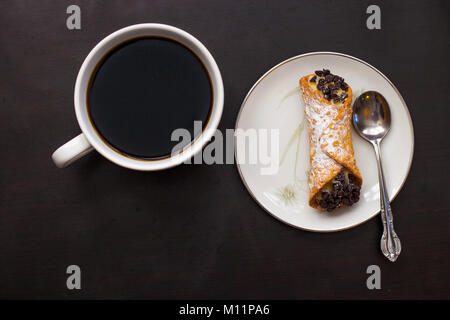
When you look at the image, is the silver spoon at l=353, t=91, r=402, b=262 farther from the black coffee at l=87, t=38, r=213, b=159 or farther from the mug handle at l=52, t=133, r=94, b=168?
the mug handle at l=52, t=133, r=94, b=168

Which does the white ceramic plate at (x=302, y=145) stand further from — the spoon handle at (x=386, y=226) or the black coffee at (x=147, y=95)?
the black coffee at (x=147, y=95)

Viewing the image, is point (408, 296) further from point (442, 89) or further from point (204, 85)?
point (204, 85)

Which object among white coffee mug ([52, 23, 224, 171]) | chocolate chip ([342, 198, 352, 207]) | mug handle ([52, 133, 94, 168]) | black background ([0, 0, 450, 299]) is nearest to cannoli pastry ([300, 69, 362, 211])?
chocolate chip ([342, 198, 352, 207])

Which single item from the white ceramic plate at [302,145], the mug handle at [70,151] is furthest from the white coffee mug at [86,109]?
the white ceramic plate at [302,145]

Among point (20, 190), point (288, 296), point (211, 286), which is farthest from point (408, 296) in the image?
point (20, 190)

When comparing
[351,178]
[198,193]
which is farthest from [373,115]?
[198,193]

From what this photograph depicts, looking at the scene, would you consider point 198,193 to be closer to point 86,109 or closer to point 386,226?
point 86,109

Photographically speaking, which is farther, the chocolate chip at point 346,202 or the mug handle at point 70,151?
the chocolate chip at point 346,202
